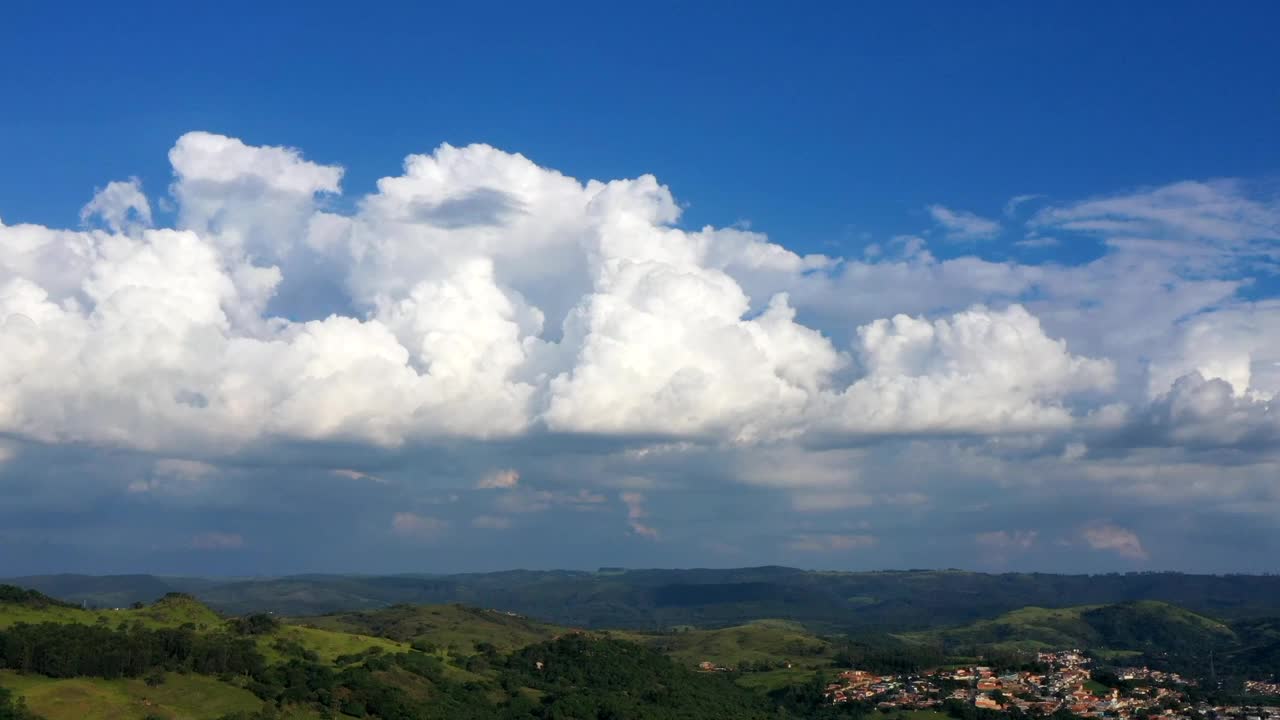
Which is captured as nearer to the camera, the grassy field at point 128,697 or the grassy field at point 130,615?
the grassy field at point 128,697

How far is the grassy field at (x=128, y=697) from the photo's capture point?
126 meters

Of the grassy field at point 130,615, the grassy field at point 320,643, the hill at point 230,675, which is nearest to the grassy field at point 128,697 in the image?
the hill at point 230,675

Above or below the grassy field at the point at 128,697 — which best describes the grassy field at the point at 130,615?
above

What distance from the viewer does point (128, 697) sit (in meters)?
135

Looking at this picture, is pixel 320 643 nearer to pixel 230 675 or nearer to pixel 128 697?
pixel 230 675

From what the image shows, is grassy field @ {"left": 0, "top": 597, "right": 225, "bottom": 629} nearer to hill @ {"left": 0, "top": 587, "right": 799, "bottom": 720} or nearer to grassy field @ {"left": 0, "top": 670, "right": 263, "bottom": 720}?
hill @ {"left": 0, "top": 587, "right": 799, "bottom": 720}

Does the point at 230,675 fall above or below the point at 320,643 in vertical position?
below

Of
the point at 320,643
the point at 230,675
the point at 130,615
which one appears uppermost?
the point at 130,615

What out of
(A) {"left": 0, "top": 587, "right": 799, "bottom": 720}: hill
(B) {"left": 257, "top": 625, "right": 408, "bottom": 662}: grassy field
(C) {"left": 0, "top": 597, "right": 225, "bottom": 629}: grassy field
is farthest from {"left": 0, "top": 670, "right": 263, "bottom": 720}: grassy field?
(B) {"left": 257, "top": 625, "right": 408, "bottom": 662}: grassy field

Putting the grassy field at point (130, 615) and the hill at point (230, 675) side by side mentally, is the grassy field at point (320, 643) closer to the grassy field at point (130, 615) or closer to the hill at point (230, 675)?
the hill at point (230, 675)

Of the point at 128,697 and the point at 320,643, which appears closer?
the point at 128,697

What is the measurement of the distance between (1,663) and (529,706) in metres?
78.6

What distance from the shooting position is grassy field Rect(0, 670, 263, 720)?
125625 mm

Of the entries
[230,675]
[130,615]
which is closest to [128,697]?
[230,675]
